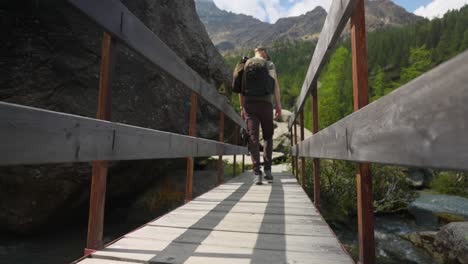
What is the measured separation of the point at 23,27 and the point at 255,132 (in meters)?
3.26

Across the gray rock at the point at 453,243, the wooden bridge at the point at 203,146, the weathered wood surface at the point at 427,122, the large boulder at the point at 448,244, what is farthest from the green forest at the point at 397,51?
the weathered wood surface at the point at 427,122

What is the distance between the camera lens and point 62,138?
932 millimetres

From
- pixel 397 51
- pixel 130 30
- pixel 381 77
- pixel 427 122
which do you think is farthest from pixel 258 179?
pixel 397 51

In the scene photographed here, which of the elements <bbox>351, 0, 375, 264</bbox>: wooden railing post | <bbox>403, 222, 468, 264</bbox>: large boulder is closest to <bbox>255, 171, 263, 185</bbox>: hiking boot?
<bbox>351, 0, 375, 264</bbox>: wooden railing post

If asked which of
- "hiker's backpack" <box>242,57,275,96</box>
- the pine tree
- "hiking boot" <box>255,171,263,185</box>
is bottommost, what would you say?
"hiking boot" <box>255,171,263,185</box>

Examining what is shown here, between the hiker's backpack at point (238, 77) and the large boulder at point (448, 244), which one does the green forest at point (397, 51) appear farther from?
the hiker's backpack at point (238, 77)

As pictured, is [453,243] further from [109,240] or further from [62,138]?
[62,138]

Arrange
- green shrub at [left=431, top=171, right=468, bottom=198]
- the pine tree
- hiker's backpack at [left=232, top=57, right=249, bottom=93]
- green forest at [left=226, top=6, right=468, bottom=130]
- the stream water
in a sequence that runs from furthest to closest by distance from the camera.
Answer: green forest at [left=226, top=6, right=468, bottom=130] < the pine tree < green shrub at [left=431, top=171, right=468, bottom=198] < hiker's backpack at [left=232, top=57, right=249, bottom=93] < the stream water

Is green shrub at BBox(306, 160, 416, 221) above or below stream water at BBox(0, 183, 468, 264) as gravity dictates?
above

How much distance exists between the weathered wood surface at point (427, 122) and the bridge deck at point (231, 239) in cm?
96

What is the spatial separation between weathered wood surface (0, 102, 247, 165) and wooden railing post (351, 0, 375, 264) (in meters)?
1.05

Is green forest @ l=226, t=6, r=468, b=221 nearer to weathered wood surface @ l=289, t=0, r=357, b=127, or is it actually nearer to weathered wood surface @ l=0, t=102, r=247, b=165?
weathered wood surface @ l=289, t=0, r=357, b=127

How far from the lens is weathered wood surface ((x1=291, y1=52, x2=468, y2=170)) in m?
0.45

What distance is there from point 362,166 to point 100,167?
127 cm
